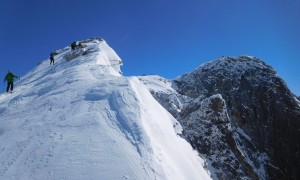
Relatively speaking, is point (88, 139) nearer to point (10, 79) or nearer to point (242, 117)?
point (10, 79)

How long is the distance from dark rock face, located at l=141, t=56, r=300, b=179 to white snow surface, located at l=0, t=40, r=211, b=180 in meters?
19.7

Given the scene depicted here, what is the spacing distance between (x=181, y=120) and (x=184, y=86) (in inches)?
1677

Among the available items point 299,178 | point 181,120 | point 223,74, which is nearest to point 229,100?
point 223,74

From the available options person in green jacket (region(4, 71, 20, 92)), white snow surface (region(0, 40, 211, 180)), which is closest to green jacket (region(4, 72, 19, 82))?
person in green jacket (region(4, 71, 20, 92))

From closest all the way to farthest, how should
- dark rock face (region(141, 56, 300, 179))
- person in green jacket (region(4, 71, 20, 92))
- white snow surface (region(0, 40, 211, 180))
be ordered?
white snow surface (region(0, 40, 211, 180)), person in green jacket (region(4, 71, 20, 92)), dark rock face (region(141, 56, 300, 179))

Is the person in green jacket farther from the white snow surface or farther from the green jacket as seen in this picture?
the white snow surface

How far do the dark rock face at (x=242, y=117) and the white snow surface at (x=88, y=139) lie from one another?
19.7m

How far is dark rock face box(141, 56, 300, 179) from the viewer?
33.0 metres

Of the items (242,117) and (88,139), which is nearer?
(88,139)

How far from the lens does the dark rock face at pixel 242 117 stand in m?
33.0

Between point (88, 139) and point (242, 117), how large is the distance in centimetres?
6209

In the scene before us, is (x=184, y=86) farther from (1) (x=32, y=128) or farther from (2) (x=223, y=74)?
(1) (x=32, y=128)

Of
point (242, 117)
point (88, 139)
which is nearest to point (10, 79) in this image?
point (88, 139)

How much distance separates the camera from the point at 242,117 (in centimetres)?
6694
